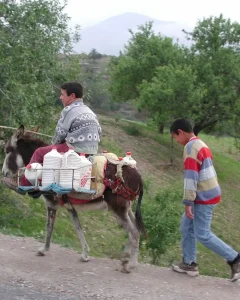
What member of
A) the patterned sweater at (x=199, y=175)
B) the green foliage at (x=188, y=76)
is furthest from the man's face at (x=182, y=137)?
the green foliage at (x=188, y=76)

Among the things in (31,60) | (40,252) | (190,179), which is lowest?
(40,252)

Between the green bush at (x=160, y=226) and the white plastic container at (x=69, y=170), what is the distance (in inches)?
232

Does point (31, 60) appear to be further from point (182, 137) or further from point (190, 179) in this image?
point (190, 179)

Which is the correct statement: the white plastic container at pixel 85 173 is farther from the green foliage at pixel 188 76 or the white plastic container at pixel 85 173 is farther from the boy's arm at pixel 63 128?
the green foliage at pixel 188 76

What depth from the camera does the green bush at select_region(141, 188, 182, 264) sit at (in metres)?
13.6

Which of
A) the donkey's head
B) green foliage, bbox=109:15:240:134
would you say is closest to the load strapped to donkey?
the donkey's head

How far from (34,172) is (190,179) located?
81.1 inches

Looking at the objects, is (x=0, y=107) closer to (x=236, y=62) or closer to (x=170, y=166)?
(x=170, y=166)

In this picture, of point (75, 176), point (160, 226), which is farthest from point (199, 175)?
point (160, 226)

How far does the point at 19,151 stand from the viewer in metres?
8.48

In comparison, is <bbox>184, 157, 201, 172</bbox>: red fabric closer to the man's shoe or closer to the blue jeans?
the blue jeans

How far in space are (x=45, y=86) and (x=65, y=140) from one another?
6.22 meters

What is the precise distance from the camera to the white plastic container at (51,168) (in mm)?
7660

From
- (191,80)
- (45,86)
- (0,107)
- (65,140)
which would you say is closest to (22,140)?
(65,140)
